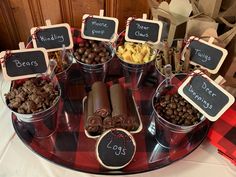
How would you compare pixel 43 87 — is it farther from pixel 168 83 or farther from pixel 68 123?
pixel 168 83

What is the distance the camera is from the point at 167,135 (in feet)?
2.46

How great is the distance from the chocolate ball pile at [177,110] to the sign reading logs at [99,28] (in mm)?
298

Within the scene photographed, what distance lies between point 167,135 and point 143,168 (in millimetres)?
114

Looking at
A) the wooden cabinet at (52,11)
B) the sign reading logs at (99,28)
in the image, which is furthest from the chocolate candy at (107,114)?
the wooden cabinet at (52,11)

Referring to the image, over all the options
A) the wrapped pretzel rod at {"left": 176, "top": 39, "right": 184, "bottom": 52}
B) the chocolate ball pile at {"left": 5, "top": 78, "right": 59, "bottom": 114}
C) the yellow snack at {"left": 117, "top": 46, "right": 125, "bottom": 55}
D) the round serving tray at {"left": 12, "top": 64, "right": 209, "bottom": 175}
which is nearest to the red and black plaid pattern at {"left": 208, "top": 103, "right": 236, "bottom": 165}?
the round serving tray at {"left": 12, "top": 64, "right": 209, "bottom": 175}

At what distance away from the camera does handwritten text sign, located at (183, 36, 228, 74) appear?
31.9 inches

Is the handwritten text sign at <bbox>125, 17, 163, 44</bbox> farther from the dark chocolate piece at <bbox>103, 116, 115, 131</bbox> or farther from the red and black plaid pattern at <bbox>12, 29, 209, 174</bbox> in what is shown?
the dark chocolate piece at <bbox>103, 116, 115, 131</bbox>

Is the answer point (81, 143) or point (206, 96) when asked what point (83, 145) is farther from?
point (206, 96)

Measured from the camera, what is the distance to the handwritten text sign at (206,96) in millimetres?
693

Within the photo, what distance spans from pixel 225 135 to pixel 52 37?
24.8 inches

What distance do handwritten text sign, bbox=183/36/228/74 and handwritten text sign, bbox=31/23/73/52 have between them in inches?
16.1

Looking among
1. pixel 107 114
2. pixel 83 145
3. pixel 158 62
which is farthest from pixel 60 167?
pixel 158 62

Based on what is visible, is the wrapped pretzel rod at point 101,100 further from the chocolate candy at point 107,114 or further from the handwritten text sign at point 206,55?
the handwritten text sign at point 206,55

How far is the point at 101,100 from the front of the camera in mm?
762
